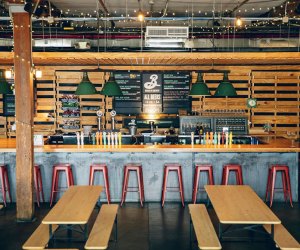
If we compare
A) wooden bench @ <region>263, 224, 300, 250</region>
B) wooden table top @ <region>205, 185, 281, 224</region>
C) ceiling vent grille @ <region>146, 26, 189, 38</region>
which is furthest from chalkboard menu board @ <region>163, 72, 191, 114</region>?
wooden bench @ <region>263, 224, 300, 250</region>

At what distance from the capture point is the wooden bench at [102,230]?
4.45m

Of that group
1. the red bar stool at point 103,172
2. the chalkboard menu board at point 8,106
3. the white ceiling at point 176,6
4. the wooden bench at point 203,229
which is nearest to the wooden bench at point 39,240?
the wooden bench at point 203,229

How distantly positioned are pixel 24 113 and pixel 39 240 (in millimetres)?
2505

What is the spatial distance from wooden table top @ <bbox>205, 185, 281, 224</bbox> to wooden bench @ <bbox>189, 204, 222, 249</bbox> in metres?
0.26

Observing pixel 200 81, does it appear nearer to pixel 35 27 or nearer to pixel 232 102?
pixel 232 102

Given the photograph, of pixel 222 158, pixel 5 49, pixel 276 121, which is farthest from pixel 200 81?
pixel 5 49

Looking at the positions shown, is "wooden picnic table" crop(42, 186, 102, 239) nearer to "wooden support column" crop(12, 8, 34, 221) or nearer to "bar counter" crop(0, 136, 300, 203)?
"wooden support column" crop(12, 8, 34, 221)

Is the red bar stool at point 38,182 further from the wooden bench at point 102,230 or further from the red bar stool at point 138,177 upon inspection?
the wooden bench at point 102,230

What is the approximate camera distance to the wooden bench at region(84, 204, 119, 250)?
14.6 ft

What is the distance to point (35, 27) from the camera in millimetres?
10953

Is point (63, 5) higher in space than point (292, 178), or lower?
higher

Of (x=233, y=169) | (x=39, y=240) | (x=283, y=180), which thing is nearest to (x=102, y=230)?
(x=39, y=240)

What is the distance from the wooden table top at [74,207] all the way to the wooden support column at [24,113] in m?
1.23

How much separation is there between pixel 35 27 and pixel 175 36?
4.29 metres
